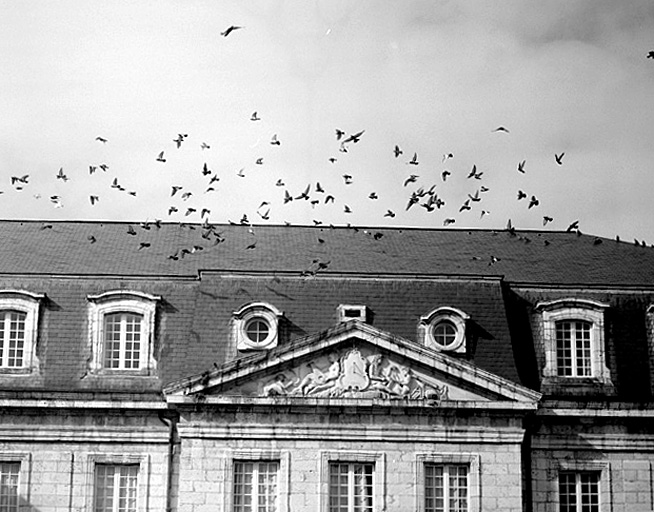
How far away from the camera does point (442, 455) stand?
40531 mm

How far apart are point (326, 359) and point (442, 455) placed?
3.66 m

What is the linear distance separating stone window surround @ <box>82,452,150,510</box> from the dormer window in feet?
12.1

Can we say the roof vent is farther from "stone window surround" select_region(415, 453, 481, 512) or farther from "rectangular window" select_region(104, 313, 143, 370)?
"rectangular window" select_region(104, 313, 143, 370)

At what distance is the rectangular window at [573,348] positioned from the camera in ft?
139

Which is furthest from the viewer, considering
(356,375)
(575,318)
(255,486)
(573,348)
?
(575,318)

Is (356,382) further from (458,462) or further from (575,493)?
(575,493)

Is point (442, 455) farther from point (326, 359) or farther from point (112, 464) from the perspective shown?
point (112, 464)

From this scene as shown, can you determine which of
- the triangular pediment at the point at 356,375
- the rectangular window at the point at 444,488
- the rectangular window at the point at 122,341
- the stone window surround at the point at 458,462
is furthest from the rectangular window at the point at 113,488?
the rectangular window at the point at 444,488

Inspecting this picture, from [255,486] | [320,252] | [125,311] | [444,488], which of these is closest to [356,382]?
[444,488]

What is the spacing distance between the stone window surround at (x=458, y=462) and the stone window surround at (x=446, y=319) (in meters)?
2.73

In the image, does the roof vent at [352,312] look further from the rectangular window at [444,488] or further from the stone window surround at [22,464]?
the stone window surround at [22,464]

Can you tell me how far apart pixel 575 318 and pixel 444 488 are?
5.72 metres

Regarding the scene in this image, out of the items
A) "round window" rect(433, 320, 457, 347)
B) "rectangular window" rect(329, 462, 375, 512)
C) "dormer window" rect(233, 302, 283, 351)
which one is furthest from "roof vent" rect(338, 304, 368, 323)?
"rectangular window" rect(329, 462, 375, 512)

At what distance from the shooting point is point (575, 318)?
42594mm
